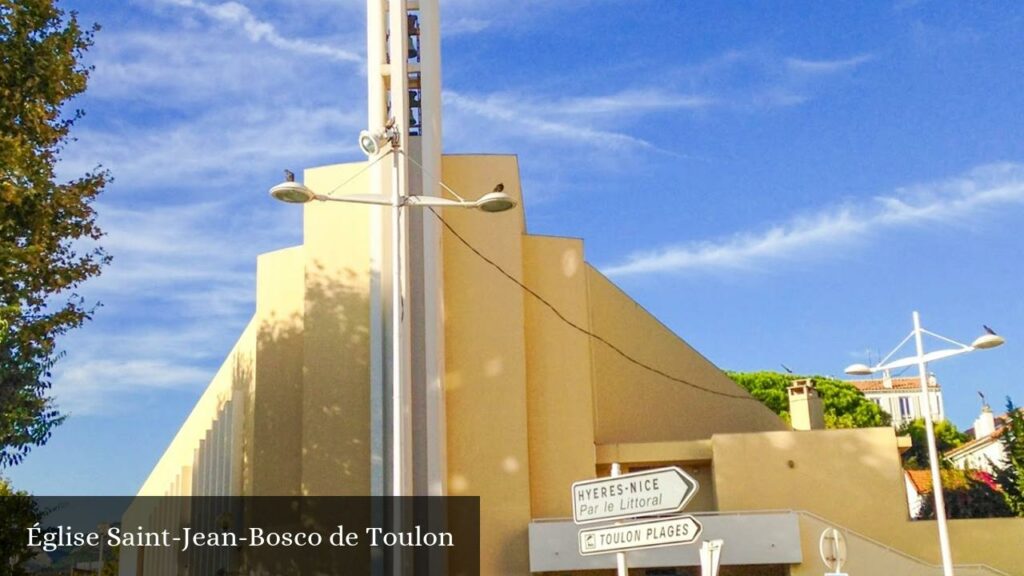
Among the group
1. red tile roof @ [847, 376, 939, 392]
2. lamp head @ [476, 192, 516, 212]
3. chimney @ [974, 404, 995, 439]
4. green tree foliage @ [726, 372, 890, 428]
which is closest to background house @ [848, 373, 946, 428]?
red tile roof @ [847, 376, 939, 392]

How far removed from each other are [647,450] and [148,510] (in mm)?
20107

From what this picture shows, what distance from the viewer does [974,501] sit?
111 ft

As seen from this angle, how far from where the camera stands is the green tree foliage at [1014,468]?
31.0 metres

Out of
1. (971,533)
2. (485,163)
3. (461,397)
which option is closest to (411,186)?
(485,163)

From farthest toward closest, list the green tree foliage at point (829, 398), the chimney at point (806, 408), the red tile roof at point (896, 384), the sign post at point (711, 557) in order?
the red tile roof at point (896, 384), the green tree foliage at point (829, 398), the chimney at point (806, 408), the sign post at point (711, 557)

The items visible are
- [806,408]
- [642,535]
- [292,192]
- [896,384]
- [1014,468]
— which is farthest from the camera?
[896,384]

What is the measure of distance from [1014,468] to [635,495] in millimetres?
26420

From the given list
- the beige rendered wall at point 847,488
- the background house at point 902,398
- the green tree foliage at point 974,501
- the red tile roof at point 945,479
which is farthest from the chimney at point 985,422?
the beige rendered wall at point 847,488

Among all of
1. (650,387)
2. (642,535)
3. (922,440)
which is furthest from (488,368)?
(922,440)

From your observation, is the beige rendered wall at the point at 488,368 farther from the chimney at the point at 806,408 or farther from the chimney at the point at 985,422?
the chimney at the point at 985,422

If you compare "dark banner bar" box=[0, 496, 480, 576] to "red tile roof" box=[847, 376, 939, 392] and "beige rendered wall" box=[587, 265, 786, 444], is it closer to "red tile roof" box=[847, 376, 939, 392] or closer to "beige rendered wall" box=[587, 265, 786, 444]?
"beige rendered wall" box=[587, 265, 786, 444]

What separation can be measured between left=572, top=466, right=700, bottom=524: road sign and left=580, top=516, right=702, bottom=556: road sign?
95 mm

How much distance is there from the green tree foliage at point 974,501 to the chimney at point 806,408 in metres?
3.88

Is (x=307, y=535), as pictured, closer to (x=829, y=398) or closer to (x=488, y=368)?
(x=488, y=368)
